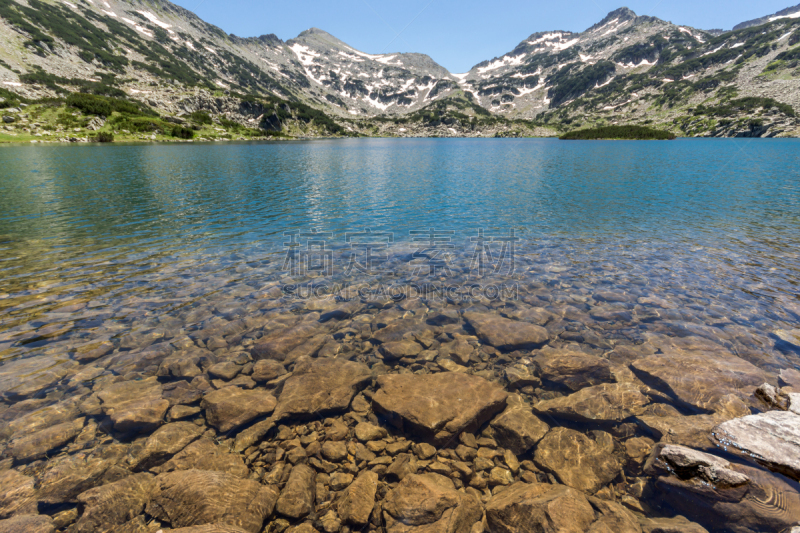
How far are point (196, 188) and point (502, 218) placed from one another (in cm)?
4641

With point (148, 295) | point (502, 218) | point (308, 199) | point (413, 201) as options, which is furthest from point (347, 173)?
point (148, 295)

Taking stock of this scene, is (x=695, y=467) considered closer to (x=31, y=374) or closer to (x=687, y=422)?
(x=687, y=422)

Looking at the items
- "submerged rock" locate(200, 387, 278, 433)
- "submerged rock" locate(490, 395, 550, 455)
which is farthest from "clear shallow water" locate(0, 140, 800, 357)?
"submerged rock" locate(490, 395, 550, 455)

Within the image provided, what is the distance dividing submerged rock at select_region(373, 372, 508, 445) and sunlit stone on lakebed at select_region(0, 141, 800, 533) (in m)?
0.07

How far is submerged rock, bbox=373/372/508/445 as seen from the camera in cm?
971

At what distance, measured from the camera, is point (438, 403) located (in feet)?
34.2

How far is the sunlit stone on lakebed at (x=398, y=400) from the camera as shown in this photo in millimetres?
7344

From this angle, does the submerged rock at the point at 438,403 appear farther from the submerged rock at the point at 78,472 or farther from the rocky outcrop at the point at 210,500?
the submerged rock at the point at 78,472

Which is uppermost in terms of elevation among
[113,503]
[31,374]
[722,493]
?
[722,493]

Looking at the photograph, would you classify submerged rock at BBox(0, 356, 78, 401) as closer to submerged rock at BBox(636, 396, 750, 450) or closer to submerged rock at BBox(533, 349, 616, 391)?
submerged rock at BBox(533, 349, 616, 391)

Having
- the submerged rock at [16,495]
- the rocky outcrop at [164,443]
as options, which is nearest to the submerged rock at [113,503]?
the rocky outcrop at [164,443]

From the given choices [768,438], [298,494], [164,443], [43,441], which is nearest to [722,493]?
[768,438]

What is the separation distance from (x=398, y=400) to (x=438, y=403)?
1.32 meters

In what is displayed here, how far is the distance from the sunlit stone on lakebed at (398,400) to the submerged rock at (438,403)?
73 mm
